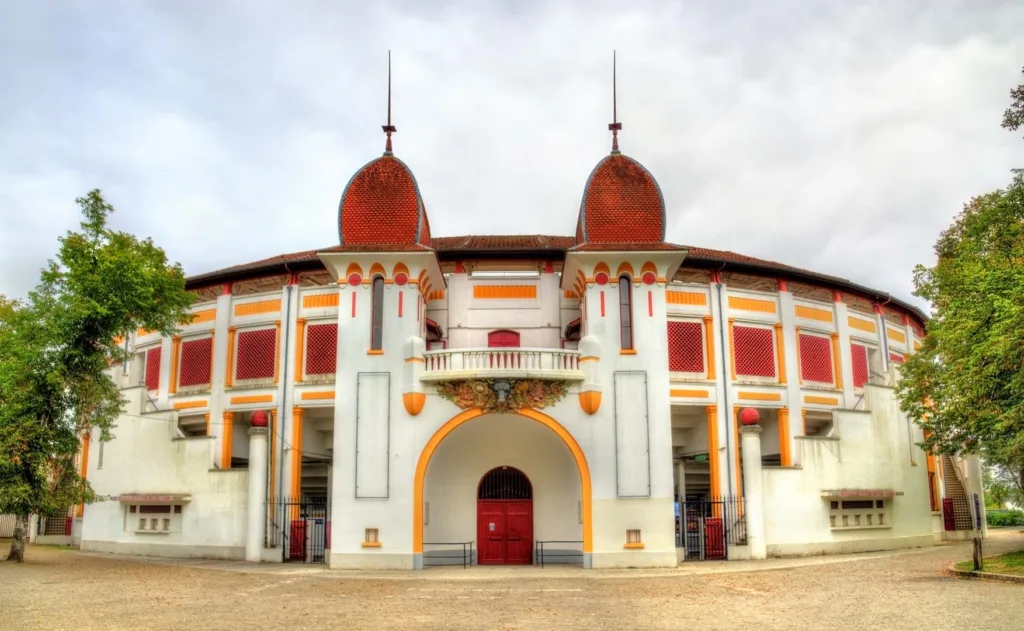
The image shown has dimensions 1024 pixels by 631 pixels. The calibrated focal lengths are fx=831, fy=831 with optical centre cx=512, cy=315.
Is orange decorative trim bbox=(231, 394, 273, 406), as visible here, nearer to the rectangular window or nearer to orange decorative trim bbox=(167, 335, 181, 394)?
orange decorative trim bbox=(167, 335, 181, 394)

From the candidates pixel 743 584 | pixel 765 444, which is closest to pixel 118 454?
pixel 743 584

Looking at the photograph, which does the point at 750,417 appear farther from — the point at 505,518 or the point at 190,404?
the point at 190,404

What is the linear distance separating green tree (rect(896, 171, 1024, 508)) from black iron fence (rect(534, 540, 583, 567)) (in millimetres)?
10951

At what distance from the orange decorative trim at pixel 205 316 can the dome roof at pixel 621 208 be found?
1544cm

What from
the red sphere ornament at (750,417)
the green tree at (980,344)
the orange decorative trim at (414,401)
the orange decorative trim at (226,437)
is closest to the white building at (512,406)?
the orange decorative trim at (226,437)

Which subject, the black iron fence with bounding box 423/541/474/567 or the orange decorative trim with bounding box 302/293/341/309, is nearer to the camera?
the black iron fence with bounding box 423/541/474/567

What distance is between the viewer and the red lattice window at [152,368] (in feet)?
108

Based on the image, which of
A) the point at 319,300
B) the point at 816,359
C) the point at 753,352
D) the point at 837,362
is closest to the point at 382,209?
the point at 319,300

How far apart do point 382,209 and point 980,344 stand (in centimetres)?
1624

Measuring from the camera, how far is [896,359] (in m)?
35.6

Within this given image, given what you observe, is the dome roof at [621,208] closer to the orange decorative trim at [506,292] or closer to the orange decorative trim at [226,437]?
the orange decorative trim at [506,292]

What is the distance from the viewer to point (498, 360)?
23.0 meters

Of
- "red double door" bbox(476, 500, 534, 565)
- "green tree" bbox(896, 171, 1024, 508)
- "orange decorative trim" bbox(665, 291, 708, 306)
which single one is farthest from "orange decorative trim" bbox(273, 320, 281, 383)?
"green tree" bbox(896, 171, 1024, 508)

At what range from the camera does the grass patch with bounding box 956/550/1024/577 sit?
58.2ft
